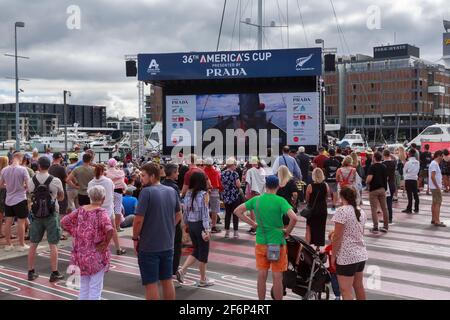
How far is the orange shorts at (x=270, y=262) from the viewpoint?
20.7ft

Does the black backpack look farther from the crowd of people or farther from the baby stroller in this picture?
the baby stroller

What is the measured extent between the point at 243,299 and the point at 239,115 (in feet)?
64.9

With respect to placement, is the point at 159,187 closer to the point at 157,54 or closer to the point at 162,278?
the point at 162,278

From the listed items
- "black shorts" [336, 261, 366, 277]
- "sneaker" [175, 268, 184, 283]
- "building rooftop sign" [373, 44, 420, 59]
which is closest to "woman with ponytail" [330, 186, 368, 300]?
"black shorts" [336, 261, 366, 277]

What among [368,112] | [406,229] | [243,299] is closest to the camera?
[243,299]

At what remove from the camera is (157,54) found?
87.2ft

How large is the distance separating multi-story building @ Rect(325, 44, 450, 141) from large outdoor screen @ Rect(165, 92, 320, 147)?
83.7 metres

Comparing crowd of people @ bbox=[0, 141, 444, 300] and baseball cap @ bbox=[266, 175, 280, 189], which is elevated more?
baseball cap @ bbox=[266, 175, 280, 189]

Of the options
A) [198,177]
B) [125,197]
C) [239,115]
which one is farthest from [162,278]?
[239,115]

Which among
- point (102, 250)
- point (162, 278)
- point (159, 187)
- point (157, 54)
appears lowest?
point (162, 278)

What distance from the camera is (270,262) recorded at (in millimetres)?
6375

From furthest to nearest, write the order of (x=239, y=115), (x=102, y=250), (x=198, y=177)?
(x=239, y=115) < (x=198, y=177) < (x=102, y=250)

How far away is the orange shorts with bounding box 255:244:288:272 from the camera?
20.7ft

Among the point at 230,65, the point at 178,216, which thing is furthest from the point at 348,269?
the point at 230,65
